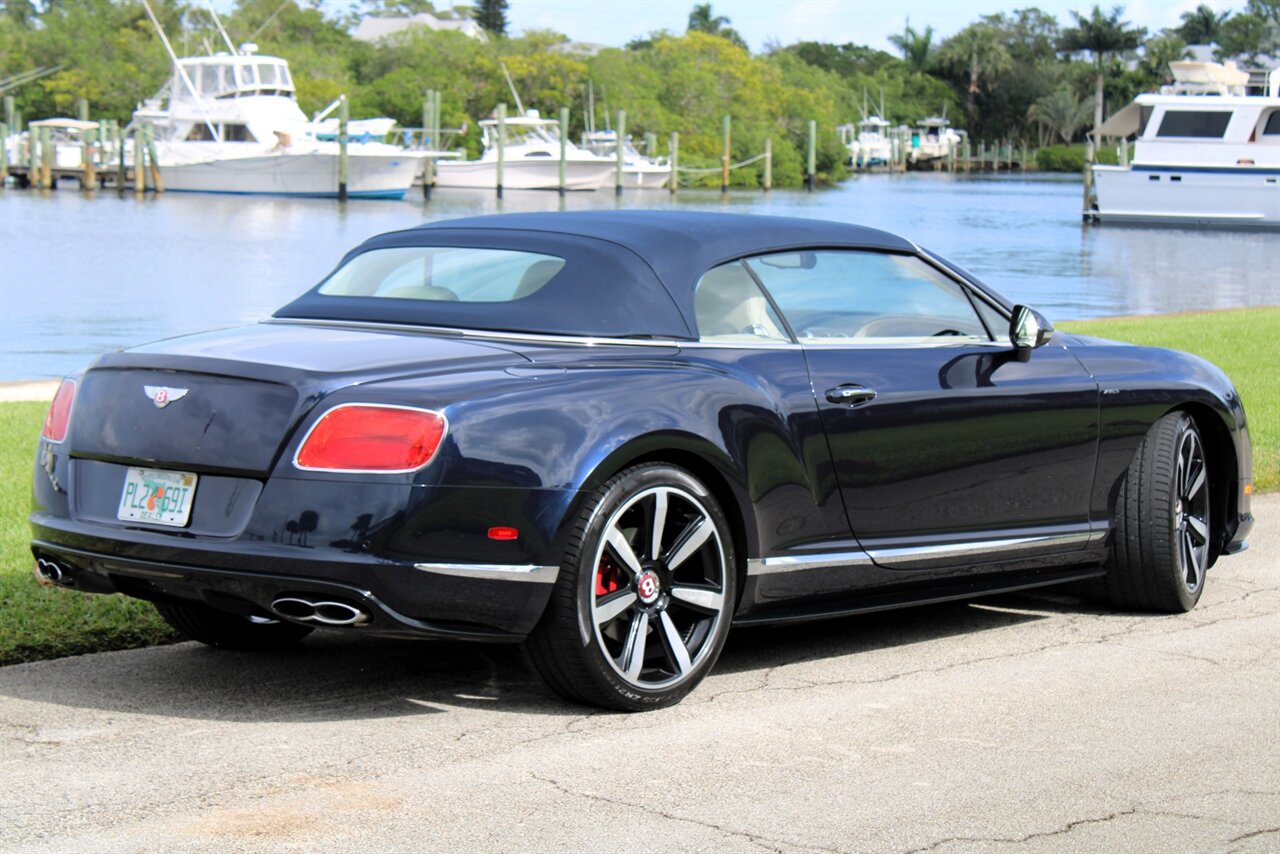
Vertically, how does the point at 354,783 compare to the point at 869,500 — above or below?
below

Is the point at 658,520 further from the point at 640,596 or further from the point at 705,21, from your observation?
the point at 705,21

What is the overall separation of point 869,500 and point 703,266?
0.90 m

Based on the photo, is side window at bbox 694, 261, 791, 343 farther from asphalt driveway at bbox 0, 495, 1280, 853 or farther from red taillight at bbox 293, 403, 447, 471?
red taillight at bbox 293, 403, 447, 471

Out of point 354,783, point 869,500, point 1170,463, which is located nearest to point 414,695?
point 354,783

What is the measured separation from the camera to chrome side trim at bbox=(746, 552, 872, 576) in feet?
18.5

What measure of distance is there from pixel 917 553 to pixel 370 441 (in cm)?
205

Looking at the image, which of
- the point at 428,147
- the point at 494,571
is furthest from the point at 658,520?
the point at 428,147

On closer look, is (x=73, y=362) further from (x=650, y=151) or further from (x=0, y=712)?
(x=650, y=151)

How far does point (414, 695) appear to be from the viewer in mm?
5531

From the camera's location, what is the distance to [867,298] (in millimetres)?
6465

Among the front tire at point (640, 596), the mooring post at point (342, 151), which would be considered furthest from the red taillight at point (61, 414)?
the mooring post at point (342, 151)

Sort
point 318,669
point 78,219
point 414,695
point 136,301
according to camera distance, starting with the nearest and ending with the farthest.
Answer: point 414,695 < point 318,669 < point 136,301 < point 78,219

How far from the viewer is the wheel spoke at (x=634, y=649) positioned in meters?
5.28

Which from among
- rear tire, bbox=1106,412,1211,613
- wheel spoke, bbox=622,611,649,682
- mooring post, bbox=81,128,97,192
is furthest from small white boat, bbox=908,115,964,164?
wheel spoke, bbox=622,611,649,682
